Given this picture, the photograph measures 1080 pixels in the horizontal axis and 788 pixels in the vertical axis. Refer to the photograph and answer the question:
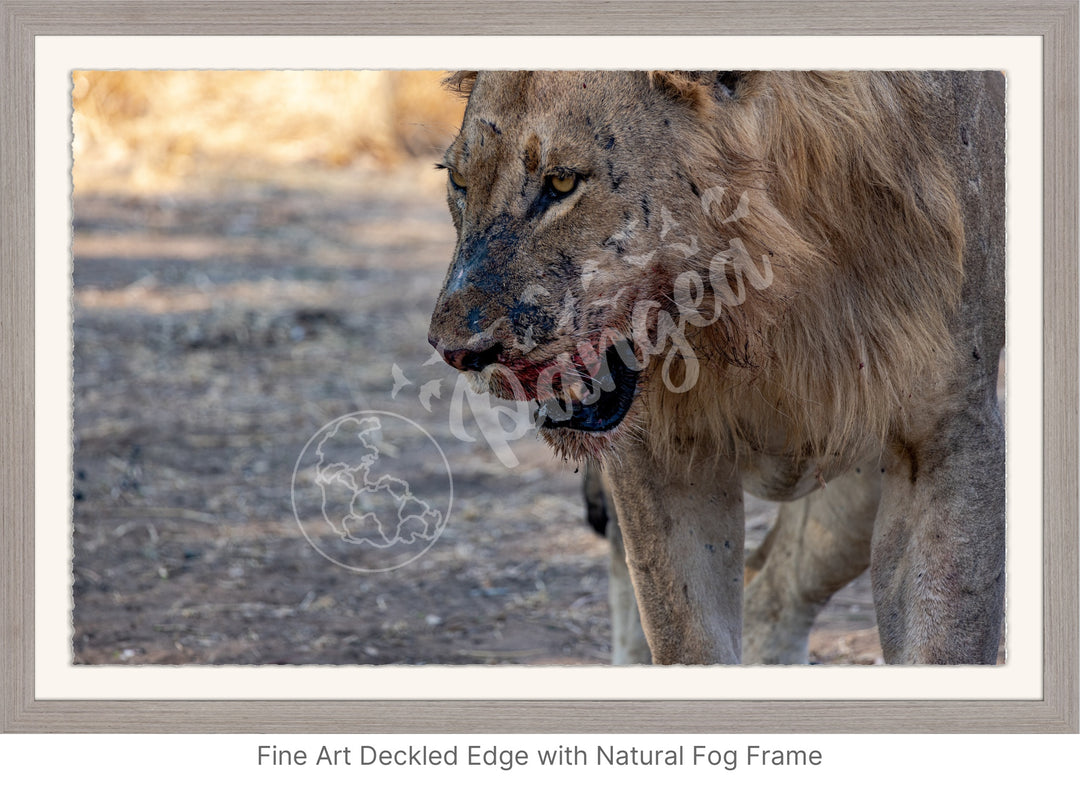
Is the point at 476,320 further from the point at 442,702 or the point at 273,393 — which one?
the point at 273,393

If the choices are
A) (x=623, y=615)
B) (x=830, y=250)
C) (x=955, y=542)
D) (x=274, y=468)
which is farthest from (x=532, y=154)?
(x=274, y=468)

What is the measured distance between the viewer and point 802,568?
399 centimetres

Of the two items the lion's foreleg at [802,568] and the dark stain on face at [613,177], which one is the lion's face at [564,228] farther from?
the lion's foreleg at [802,568]

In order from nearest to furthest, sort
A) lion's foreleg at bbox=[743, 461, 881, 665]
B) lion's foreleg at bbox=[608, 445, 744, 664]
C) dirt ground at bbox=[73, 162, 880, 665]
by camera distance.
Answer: lion's foreleg at bbox=[608, 445, 744, 664], lion's foreleg at bbox=[743, 461, 881, 665], dirt ground at bbox=[73, 162, 880, 665]

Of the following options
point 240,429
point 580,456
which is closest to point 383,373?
point 240,429

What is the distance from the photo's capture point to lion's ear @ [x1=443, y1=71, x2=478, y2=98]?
9.80 feet

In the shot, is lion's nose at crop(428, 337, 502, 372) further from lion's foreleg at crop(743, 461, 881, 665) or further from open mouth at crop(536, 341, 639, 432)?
lion's foreleg at crop(743, 461, 881, 665)

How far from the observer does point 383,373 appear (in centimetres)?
687

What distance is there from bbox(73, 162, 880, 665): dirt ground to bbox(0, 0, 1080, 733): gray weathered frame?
1.36 metres

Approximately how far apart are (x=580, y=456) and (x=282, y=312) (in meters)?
5.08

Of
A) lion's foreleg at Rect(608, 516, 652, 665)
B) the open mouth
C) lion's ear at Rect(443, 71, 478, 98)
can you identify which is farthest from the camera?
lion's foreleg at Rect(608, 516, 652, 665)

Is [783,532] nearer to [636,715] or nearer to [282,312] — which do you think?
[636,715]

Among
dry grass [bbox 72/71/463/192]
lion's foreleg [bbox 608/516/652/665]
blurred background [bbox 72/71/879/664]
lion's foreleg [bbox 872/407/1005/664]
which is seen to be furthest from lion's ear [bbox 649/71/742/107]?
dry grass [bbox 72/71/463/192]

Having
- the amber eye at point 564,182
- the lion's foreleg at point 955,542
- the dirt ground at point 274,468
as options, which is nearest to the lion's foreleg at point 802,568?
the dirt ground at point 274,468
